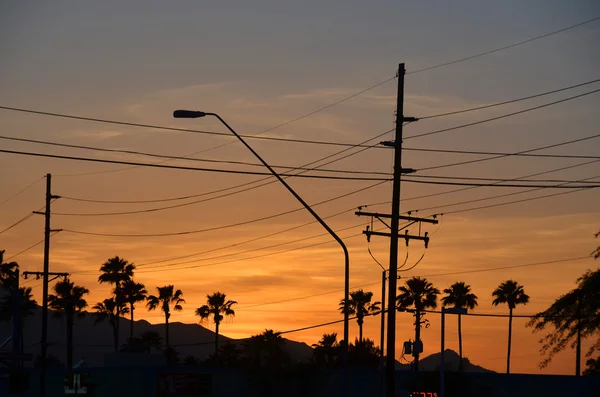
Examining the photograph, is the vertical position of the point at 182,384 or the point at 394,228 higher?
Result: the point at 394,228

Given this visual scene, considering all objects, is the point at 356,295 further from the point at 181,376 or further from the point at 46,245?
the point at 46,245

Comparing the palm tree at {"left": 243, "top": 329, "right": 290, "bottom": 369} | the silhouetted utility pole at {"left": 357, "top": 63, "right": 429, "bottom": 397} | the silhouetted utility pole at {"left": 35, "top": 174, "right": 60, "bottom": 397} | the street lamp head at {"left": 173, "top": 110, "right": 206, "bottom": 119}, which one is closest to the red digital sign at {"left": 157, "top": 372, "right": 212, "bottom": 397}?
the silhouetted utility pole at {"left": 35, "top": 174, "right": 60, "bottom": 397}

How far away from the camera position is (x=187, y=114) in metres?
39.3

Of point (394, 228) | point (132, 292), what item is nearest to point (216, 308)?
point (132, 292)

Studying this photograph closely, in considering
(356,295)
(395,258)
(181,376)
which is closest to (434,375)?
(181,376)

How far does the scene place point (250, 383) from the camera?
94.6 meters

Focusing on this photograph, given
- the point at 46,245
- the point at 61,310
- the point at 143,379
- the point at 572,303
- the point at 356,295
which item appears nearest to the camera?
the point at 46,245

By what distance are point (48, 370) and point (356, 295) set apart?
55398mm

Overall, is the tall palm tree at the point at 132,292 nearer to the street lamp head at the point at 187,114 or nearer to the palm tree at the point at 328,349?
the palm tree at the point at 328,349

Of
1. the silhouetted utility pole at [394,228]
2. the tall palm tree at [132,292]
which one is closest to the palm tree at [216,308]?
the tall palm tree at [132,292]

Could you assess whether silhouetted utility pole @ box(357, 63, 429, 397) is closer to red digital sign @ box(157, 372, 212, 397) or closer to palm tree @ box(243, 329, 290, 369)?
red digital sign @ box(157, 372, 212, 397)

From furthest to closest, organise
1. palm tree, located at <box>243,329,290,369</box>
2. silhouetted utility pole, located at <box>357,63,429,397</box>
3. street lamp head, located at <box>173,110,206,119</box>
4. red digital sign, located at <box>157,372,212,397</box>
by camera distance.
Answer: palm tree, located at <box>243,329,290,369</box>, red digital sign, located at <box>157,372,212,397</box>, silhouetted utility pole, located at <box>357,63,429,397</box>, street lamp head, located at <box>173,110,206,119</box>

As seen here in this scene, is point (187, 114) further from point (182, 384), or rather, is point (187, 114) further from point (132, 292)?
point (132, 292)

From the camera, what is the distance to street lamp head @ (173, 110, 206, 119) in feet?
129
